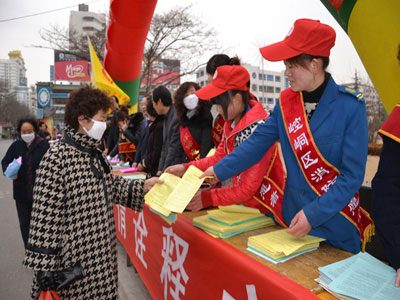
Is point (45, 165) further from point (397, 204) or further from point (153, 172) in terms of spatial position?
point (153, 172)

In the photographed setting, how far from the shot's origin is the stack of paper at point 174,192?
1.57m

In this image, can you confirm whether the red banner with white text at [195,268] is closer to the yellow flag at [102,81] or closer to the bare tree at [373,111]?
the yellow flag at [102,81]

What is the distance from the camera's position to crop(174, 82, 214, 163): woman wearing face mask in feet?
10.1

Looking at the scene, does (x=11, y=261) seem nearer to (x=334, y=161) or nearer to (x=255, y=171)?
(x=255, y=171)

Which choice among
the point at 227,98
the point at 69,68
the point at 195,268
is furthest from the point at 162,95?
the point at 69,68

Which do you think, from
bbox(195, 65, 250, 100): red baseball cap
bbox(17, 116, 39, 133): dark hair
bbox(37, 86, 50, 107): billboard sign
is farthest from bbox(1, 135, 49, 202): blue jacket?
bbox(37, 86, 50, 107): billboard sign

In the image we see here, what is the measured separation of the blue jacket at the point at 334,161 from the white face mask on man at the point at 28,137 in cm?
348

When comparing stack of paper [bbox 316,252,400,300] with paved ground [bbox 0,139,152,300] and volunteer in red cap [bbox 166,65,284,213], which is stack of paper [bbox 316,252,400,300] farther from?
paved ground [bbox 0,139,152,300]

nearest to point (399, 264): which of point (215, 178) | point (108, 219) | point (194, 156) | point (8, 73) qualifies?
point (215, 178)

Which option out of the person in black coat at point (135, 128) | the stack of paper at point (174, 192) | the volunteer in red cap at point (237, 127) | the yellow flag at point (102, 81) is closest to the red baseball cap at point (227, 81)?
the volunteer in red cap at point (237, 127)

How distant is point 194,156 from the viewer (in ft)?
10.5

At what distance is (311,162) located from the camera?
1.39 metres

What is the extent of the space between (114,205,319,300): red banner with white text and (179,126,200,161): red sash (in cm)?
81

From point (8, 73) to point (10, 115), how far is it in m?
59.1
